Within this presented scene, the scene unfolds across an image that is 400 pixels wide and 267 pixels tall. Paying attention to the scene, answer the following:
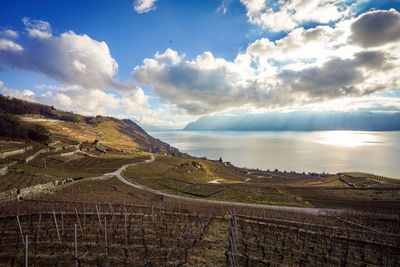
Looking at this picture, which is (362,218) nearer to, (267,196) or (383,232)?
(383,232)

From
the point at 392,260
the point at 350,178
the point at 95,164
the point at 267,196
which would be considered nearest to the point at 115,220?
the point at 392,260

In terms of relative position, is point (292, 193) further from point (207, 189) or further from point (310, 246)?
point (310, 246)

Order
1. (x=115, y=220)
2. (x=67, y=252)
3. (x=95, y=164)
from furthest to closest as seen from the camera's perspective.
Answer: (x=95, y=164)
(x=115, y=220)
(x=67, y=252)

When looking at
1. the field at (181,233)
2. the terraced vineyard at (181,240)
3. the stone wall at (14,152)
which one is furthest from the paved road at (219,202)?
Result: the stone wall at (14,152)

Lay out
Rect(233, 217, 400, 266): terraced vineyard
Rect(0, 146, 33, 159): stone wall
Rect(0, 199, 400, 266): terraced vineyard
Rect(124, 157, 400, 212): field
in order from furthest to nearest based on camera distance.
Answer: Rect(0, 146, 33, 159): stone wall, Rect(124, 157, 400, 212): field, Rect(233, 217, 400, 266): terraced vineyard, Rect(0, 199, 400, 266): terraced vineyard

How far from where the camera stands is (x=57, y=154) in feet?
312

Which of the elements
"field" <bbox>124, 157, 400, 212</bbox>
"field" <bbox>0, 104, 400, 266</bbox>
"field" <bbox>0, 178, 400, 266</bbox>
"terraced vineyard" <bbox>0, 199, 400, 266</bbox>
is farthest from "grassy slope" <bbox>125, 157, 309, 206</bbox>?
"terraced vineyard" <bbox>0, 199, 400, 266</bbox>

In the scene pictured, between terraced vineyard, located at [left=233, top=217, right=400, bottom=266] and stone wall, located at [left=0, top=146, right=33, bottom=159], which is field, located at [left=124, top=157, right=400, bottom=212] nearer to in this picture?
terraced vineyard, located at [left=233, top=217, right=400, bottom=266]

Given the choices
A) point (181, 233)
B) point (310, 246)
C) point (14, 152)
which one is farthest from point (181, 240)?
point (14, 152)

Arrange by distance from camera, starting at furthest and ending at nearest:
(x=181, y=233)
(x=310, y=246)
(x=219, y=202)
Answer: (x=219, y=202), (x=181, y=233), (x=310, y=246)

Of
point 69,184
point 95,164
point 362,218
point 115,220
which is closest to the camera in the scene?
point 115,220

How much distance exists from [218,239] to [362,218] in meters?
22.3

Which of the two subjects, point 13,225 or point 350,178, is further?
point 350,178

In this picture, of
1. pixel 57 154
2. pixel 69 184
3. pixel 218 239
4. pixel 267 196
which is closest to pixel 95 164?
pixel 57 154
